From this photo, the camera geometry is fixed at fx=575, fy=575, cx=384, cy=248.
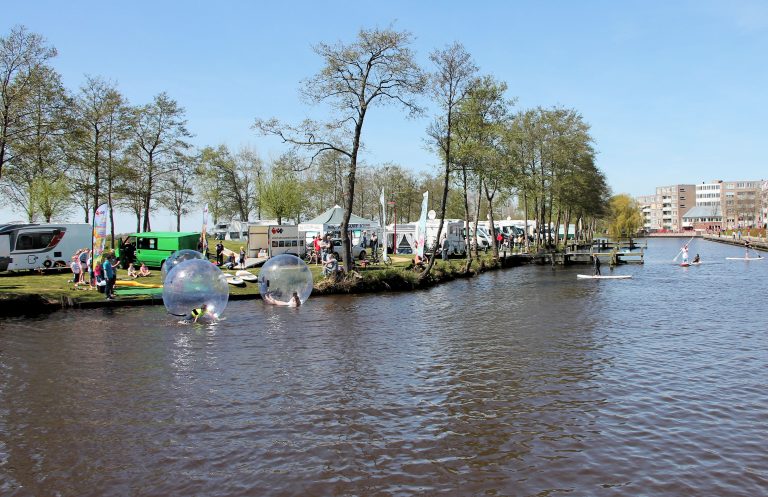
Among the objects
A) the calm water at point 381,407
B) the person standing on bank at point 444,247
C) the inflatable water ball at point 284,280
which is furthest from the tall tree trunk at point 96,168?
the person standing on bank at point 444,247

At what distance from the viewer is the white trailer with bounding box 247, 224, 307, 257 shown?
136 feet

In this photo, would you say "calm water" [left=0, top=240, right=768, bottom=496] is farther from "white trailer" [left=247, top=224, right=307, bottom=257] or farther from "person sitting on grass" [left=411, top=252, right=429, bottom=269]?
"white trailer" [left=247, top=224, right=307, bottom=257]

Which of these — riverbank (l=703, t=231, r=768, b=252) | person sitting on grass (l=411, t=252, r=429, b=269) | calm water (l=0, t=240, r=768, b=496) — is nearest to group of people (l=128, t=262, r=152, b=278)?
calm water (l=0, t=240, r=768, b=496)

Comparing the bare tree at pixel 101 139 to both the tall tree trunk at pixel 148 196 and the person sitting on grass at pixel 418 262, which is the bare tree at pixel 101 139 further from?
the person sitting on grass at pixel 418 262

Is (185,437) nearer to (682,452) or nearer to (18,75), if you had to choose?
(682,452)

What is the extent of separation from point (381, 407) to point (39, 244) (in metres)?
29.8

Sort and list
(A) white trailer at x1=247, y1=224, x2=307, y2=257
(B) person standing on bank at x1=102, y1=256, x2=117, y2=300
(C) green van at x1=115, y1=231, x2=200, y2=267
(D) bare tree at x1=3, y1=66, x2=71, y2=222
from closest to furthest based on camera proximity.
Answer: (B) person standing on bank at x1=102, y1=256, x2=117, y2=300 < (D) bare tree at x1=3, y1=66, x2=71, y2=222 < (C) green van at x1=115, y1=231, x2=200, y2=267 < (A) white trailer at x1=247, y1=224, x2=307, y2=257

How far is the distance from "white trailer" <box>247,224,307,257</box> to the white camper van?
1166cm

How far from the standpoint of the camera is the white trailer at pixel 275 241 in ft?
136

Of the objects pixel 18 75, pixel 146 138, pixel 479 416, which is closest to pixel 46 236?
pixel 18 75

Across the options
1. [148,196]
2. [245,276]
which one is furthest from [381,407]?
[148,196]

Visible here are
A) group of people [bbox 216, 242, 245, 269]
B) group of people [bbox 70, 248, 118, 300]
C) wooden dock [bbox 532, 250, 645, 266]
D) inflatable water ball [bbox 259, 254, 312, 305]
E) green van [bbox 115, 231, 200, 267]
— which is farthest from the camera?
wooden dock [bbox 532, 250, 645, 266]

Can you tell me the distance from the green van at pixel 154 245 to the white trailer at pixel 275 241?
22.7 feet

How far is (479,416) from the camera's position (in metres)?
10.7
